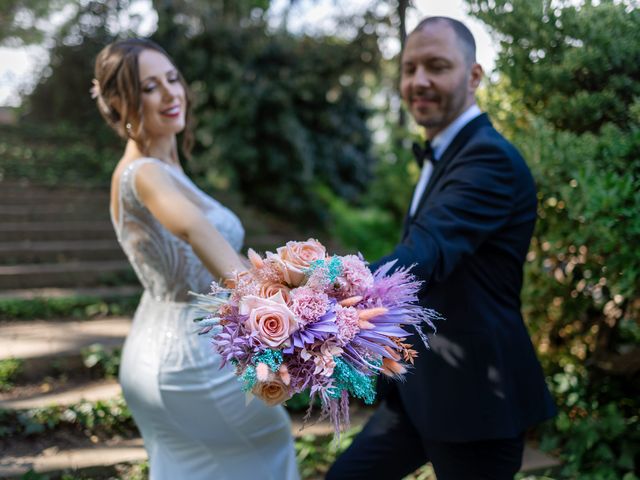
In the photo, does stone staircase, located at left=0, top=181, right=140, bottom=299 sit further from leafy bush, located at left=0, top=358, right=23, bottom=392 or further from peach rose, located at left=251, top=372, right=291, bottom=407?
peach rose, located at left=251, top=372, right=291, bottom=407

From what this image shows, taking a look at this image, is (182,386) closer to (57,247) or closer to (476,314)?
(476,314)

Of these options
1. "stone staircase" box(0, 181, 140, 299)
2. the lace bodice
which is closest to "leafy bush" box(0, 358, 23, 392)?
"stone staircase" box(0, 181, 140, 299)

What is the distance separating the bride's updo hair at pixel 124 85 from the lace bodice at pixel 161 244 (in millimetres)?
210

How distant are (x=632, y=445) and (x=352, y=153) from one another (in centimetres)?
720

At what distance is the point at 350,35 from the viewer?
1064 cm

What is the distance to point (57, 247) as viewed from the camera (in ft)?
22.6

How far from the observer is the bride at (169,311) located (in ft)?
7.29

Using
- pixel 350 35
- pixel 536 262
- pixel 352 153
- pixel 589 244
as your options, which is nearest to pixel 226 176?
pixel 352 153

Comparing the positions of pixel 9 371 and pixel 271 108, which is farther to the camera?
pixel 271 108

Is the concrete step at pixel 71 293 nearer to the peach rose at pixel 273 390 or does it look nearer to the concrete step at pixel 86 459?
the concrete step at pixel 86 459

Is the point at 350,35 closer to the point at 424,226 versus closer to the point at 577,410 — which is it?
the point at 577,410

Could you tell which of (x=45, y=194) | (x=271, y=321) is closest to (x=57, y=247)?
(x=45, y=194)

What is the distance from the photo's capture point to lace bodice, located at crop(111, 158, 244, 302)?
91.5 inches

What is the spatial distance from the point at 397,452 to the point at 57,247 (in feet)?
19.0
